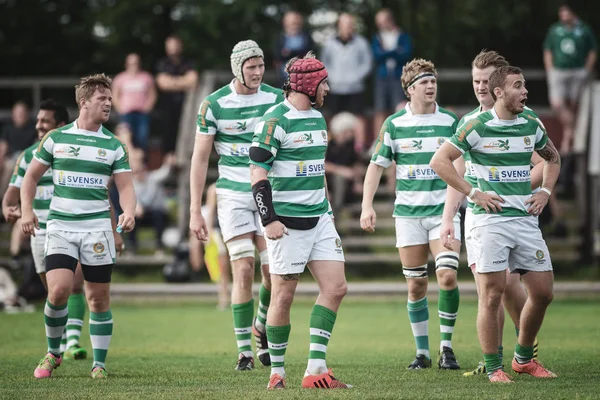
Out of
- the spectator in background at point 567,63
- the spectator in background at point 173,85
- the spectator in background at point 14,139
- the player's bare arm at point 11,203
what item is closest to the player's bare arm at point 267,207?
the player's bare arm at point 11,203

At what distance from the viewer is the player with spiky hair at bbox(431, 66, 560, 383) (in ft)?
26.5

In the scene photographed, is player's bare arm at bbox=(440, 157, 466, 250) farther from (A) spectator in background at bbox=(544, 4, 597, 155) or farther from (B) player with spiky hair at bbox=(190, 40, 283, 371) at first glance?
(A) spectator in background at bbox=(544, 4, 597, 155)

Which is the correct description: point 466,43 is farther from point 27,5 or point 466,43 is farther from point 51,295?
point 51,295

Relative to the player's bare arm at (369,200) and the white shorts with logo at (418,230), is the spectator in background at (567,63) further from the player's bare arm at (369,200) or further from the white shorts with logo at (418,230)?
the player's bare arm at (369,200)

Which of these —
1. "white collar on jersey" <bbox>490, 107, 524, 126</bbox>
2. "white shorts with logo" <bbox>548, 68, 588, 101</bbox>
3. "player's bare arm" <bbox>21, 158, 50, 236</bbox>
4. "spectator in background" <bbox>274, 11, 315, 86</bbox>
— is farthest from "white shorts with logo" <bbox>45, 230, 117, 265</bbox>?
"white shorts with logo" <bbox>548, 68, 588, 101</bbox>

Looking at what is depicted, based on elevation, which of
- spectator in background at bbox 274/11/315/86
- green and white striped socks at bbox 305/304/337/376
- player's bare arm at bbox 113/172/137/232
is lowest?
green and white striped socks at bbox 305/304/337/376

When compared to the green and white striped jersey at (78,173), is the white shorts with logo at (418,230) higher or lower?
lower

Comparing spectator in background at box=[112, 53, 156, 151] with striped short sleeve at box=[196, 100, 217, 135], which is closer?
striped short sleeve at box=[196, 100, 217, 135]

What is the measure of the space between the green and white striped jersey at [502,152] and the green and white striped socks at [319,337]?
135cm

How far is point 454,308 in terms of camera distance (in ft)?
31.4

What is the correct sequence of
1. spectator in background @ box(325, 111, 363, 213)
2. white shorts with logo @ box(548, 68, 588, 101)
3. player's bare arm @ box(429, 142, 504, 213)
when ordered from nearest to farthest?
player's bare arm @ box(429, 142, 504, 213), spectator in background @ box(325, 111, 363, 213), white shorts with logo @ box(548, 68, 588, 101)

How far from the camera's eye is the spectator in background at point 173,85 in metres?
19.4

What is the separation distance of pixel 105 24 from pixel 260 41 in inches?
146

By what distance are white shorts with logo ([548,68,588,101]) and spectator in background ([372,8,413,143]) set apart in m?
2.64
